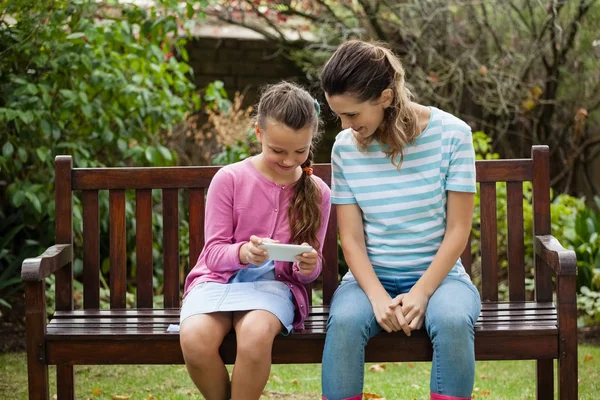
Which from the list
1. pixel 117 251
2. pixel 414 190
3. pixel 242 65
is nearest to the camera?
pixel 414 190

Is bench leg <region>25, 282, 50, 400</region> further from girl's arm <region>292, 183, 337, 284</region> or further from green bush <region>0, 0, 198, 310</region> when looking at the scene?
green bush <region>0, 0, 198, 310</region>

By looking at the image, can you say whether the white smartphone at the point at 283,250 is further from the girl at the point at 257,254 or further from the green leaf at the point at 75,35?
the green leaf at the point at 75,35

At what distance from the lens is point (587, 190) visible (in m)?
7.73

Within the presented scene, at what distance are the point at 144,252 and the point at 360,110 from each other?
117 cm

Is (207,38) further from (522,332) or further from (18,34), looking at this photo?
(522,332)

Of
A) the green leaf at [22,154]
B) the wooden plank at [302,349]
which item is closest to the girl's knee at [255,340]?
the wooden plank at [302,349]

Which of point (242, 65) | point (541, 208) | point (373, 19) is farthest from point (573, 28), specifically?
point (541, 208)

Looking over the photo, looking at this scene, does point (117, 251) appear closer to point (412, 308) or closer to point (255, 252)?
point (255, 252)

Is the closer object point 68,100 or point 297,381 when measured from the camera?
point 297,381

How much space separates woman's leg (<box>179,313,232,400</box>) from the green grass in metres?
1.19

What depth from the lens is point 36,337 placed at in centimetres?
303

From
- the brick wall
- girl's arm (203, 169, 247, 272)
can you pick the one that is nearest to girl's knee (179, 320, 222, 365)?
girl's arm (203, 169, 247, 272)

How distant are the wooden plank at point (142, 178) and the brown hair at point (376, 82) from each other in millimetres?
806

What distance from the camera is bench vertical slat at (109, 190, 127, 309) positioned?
363 cm
